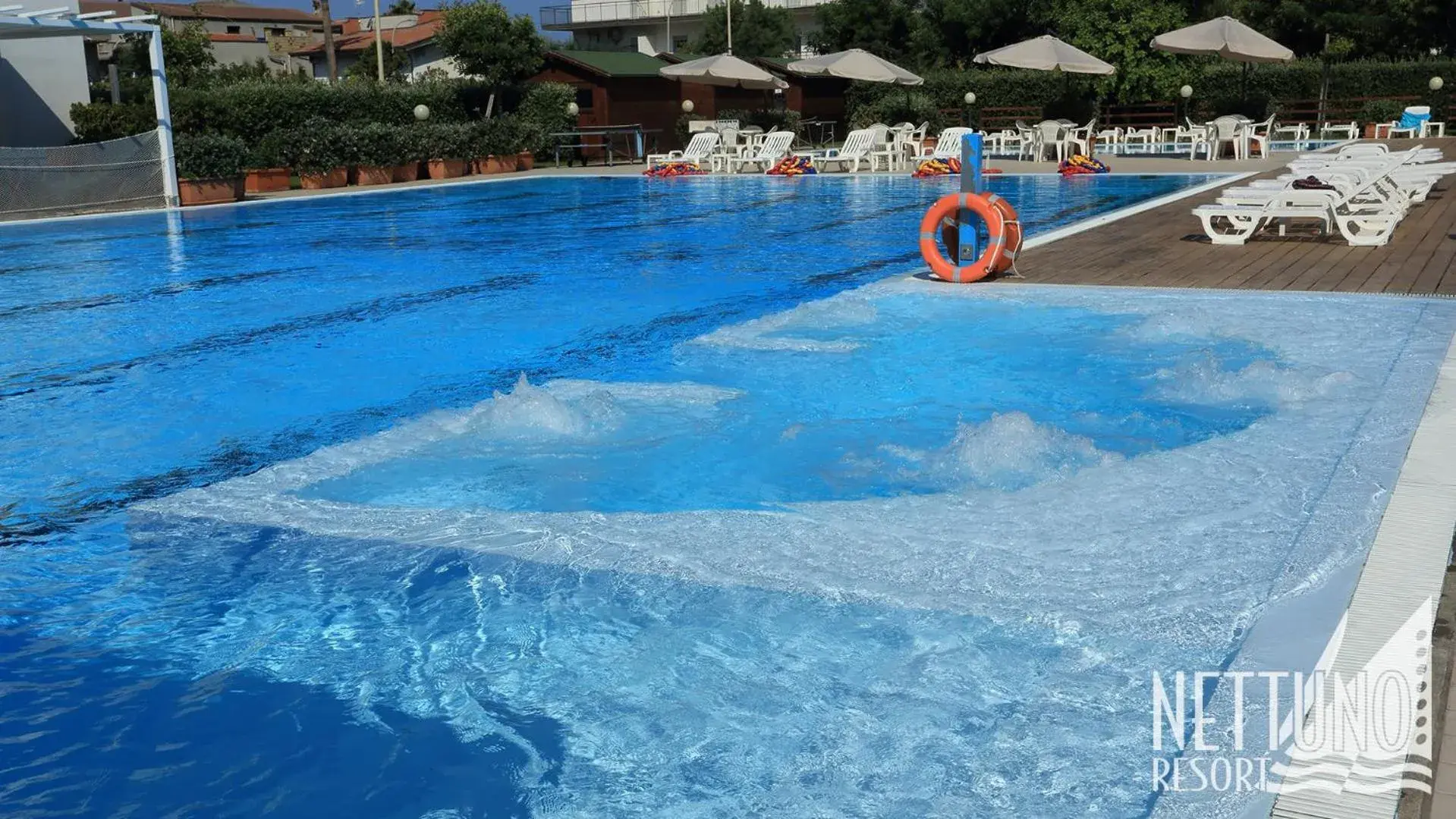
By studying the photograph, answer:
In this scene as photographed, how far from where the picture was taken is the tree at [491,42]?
28.9m

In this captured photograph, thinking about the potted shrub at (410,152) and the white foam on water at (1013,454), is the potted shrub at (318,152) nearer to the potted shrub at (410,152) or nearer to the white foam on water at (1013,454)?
the potted shrub at (410,152)

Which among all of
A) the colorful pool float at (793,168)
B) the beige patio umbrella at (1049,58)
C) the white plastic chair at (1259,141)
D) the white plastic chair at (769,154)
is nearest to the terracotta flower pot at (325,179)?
the white plastic chair at (769,154)

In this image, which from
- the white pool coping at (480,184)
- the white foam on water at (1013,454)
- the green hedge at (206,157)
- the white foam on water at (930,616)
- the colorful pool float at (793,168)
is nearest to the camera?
the white foam on water at (930,616)

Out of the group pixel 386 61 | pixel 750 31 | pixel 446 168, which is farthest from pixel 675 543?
pixel 386 61

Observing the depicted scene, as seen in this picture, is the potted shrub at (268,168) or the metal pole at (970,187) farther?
the potted shrub at (268,168)

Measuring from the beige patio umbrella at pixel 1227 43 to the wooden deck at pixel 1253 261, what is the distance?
31.6ft

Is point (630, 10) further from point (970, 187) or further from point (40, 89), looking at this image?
point (970, 187)

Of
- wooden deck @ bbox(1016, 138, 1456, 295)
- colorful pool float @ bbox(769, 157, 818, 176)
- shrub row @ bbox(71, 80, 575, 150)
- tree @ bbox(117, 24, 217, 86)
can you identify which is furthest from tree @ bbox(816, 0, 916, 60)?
Result: wooden deck @ bbox(1016, 138, 1456, 295)

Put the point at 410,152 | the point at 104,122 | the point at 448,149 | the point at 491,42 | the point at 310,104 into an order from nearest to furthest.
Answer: the point at 104,122
the point at 310,104
the point at 410,152
the point at 448,149
the point at 491,42

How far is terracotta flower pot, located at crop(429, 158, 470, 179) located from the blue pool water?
1765cm

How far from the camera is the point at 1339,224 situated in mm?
11148

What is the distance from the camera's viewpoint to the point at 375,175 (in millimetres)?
25703

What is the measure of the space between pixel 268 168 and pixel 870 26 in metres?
32.5

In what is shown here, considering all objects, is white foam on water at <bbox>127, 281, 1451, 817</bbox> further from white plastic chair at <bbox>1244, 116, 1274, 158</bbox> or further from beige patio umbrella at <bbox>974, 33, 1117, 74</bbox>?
beige patio umbrella at <bbox>974, 33, 1117, 74</bbox>
